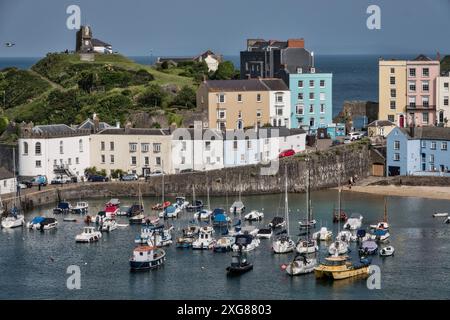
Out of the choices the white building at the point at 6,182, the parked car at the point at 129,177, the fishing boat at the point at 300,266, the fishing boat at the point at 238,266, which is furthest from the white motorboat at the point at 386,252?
the white building at the point at 6,182

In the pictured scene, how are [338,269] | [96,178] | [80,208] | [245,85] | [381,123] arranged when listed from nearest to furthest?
[338,269] → [80,208] → [96,178] → [245,85] → [381,123]

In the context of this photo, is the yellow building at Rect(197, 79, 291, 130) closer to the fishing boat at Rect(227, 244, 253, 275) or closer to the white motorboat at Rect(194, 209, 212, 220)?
the white motorboat at Rect(194, 209, 212, 220)

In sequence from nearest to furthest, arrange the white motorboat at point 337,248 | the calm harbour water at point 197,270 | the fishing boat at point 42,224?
the calm harbour water at point 197,270, the white motorboat at point 337,248, the fishing boat at point 42,224

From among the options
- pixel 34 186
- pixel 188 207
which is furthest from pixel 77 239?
pixel 34 186

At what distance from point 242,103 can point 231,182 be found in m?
5.68

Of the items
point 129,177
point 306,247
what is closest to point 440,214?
point 306,247

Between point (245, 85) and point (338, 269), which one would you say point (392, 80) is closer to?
point (245, 85)

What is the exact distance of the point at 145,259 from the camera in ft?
85.7

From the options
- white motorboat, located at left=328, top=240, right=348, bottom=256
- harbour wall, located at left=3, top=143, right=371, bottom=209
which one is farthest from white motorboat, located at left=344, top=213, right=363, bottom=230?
harbour wall, located at left=3, top=143, right=371, bottom=209

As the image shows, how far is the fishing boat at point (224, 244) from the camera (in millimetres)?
28062

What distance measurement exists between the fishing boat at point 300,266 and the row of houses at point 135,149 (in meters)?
13.0

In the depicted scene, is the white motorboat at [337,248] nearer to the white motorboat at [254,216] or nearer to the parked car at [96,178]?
the white motorboat at [254,216]

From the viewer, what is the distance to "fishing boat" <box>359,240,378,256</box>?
90.4 ft

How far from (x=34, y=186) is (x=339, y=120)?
582 inches
